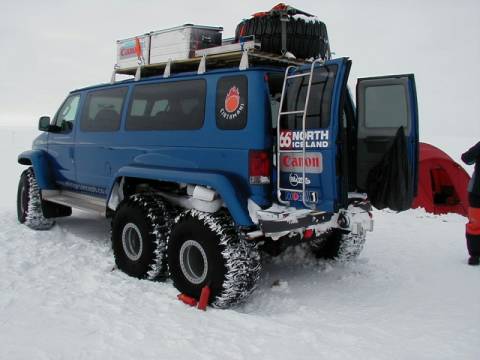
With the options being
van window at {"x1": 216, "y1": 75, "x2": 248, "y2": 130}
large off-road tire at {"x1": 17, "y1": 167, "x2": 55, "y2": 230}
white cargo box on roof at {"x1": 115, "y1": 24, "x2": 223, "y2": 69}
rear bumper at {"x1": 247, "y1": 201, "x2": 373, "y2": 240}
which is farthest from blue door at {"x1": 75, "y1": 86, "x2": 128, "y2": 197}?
rear bumper at {"x1": 247, "y1": 201, "x2": 373, "y2": 240}

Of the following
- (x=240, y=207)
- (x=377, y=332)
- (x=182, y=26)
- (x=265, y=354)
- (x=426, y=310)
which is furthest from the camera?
(x=182, y=26)

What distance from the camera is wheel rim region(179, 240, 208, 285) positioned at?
4.29 meters

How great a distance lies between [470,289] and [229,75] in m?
3.31

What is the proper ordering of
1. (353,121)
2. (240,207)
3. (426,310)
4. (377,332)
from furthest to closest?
(353,121) < (426,310) < (240,207) < (377,332)

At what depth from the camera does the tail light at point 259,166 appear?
12.9ft

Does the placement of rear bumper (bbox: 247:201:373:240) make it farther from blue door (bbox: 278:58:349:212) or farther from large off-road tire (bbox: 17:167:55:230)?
large off-road tire (bbox: 17:167:55:230)

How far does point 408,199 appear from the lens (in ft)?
13.4

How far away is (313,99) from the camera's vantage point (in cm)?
382

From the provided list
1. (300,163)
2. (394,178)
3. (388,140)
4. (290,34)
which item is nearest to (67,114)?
(290,34)

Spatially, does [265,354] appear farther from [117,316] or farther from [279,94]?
[279,94]

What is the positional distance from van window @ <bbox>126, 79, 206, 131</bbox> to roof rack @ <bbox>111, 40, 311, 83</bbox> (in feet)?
0.61

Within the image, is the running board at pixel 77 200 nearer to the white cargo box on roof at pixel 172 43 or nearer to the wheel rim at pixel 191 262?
the wheel rim at pixel 191 262

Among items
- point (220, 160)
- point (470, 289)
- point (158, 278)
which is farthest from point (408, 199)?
point (158, 278)

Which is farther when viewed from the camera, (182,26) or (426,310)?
(182,26)
